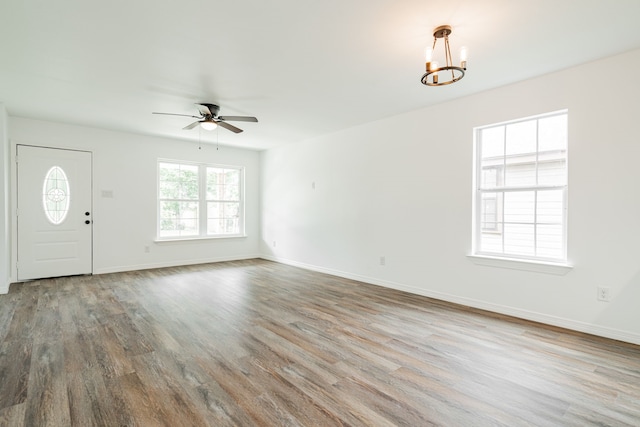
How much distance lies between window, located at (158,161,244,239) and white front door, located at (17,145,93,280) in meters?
1.26

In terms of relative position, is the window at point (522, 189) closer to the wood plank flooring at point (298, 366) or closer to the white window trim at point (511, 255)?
the white window trim at point (511, 255)

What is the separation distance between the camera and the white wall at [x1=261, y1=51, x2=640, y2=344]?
287cm

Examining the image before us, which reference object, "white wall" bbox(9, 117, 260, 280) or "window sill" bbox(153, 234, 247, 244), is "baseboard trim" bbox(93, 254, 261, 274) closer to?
"white wall" bbox(9, 117, 260, 280)

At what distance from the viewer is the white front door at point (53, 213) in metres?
4.98

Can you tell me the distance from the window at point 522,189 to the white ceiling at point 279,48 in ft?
1.99

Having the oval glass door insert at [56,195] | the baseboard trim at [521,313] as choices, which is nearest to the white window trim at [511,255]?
the baseboard trim at [521,313]

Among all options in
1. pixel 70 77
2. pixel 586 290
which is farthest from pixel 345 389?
pixel 70 77

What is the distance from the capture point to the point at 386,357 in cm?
252

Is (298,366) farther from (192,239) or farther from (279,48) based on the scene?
(192,239)

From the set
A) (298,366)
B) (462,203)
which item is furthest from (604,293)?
(298,366)

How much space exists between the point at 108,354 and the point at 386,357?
2275mm

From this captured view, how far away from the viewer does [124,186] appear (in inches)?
230

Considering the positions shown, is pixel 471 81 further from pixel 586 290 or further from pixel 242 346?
pixel 242 346

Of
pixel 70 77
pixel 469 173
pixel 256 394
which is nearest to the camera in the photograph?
pixel 256 394
